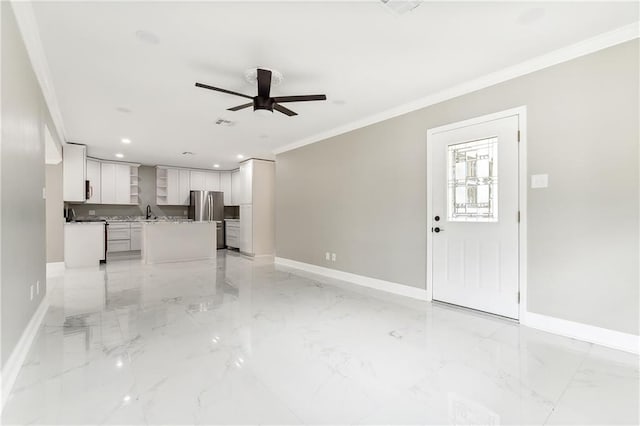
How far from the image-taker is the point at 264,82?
9.60ft

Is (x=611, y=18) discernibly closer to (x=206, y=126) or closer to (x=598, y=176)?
(x=598, y=176)

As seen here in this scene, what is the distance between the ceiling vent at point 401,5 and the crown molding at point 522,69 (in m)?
1.51

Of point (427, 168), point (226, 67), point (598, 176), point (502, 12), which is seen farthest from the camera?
point (427, 168)

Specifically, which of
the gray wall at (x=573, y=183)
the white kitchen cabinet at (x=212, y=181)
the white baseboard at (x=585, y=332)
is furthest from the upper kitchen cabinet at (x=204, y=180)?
the white baseboard at (x=585, y=332)

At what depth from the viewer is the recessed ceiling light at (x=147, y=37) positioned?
A: 7.88ft

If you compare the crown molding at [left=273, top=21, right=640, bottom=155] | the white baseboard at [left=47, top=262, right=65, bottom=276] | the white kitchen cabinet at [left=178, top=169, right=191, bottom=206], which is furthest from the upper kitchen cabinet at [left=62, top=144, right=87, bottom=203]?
the crown molding at [left=273, top=21, right=640, bottom=155]

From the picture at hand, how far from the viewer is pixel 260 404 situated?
5.59 ft

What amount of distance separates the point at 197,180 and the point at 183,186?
44cm

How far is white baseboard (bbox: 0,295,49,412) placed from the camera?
1.78 metres

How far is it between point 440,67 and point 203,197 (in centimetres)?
742

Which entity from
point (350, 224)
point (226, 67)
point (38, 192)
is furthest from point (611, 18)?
point (38, 192)

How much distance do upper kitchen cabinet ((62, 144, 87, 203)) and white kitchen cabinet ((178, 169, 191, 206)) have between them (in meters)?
2.77

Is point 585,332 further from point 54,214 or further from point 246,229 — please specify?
point 54,214

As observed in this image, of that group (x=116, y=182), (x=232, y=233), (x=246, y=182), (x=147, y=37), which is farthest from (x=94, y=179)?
(x=147, y=37)
